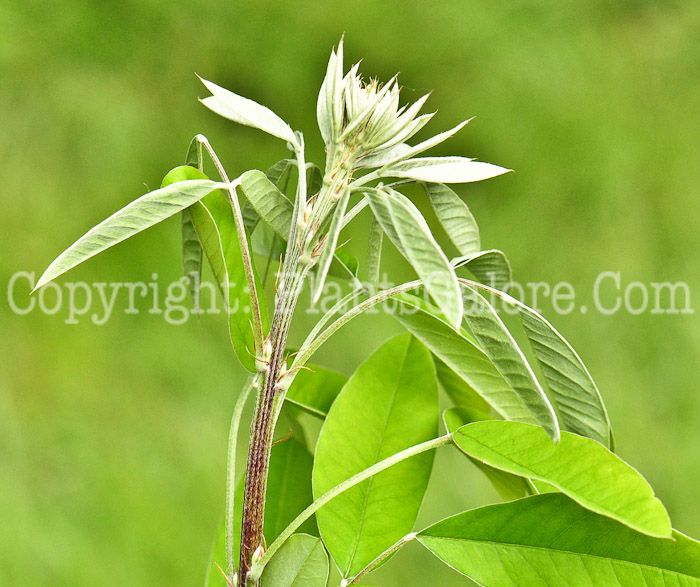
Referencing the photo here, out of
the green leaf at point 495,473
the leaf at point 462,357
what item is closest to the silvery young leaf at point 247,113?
the leaf at point 462,357

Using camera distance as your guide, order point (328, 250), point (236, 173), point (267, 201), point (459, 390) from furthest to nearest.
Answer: point (236, 173), point (459, 390), point (267, 201), point (328, 250)

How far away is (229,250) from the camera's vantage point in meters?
0.44

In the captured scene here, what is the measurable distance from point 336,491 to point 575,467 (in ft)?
0.49

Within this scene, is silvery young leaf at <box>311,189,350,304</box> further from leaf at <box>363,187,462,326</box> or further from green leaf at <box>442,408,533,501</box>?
green leaf at <box>442,408,533,501</box>

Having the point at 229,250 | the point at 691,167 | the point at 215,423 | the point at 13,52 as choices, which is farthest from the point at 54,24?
the point at 691,167

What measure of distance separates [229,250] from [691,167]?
3.77 ft

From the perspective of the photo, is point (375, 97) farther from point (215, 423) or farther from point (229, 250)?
point (215, 423)

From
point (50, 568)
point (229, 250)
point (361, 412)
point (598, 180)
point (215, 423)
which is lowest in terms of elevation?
point (50, 568)

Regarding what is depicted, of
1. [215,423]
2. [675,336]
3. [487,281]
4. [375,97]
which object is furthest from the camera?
[675,336]

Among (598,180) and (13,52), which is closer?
(13,52)

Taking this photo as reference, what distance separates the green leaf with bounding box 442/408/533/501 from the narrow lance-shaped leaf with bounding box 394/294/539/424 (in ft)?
0.15

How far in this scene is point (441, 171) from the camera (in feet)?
1.32

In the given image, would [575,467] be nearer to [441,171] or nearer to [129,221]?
[441,171]

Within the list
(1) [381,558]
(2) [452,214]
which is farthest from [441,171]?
(1) [381,558]
